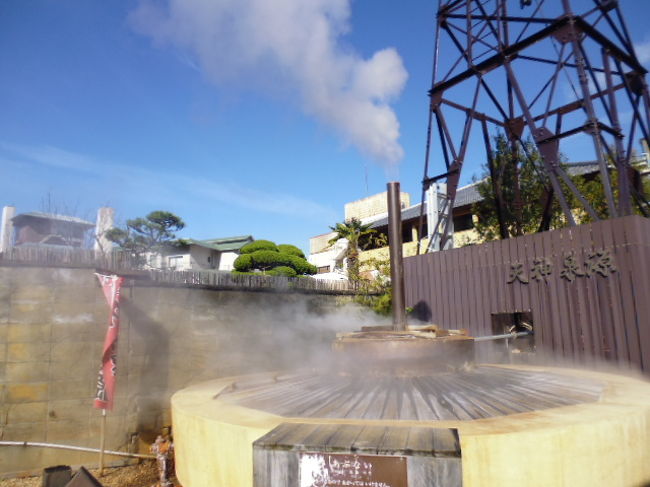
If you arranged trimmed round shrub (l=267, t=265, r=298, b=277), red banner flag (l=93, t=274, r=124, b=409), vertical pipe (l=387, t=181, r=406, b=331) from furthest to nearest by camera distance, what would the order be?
trimmed round shrub (l=267, t=265, r=298, b=277)
red banner flag (l=93, t=274, r=124, b=409)
vertical pipe (l=387, t=181, r=406, b=331)

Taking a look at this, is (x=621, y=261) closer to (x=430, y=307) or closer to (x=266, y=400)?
(x=430, y=307)

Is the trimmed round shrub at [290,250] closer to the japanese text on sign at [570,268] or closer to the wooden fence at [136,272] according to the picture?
the wooden fence at [136,272]

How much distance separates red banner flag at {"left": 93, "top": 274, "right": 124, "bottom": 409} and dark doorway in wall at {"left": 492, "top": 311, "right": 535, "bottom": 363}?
7.47 m

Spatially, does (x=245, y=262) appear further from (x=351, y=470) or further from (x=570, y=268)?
(x=351, y=470)

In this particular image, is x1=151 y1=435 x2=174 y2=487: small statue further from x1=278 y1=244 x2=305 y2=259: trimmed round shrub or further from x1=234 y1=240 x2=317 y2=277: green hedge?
x1=278 y1=244 x2=305 y2=259: trimmed round shrub

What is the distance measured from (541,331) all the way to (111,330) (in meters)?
7.80

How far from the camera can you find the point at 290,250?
91.9 feet

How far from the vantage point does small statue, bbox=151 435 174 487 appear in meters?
6.25

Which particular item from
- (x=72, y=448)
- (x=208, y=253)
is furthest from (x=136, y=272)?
(x=208, y=253)

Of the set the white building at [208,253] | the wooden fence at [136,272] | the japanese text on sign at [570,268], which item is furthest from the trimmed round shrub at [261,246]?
the japanese text on sign at [570,268]

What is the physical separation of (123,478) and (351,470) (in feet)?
17.9

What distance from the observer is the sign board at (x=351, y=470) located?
290 cm

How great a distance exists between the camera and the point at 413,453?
2.89 metres

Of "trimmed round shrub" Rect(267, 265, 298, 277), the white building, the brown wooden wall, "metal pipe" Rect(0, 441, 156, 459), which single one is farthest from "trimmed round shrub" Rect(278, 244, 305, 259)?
"metal pipe" Rect(0, 441, 156, 459)
